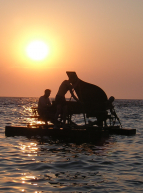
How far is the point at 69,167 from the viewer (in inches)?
347

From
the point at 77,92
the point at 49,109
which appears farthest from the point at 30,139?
the point at 77,92

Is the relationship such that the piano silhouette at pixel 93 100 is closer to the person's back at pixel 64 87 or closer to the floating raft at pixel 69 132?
the floating raft at pixel 69 132

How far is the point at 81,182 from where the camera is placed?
24.2 ft

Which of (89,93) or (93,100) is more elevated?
(89,93)

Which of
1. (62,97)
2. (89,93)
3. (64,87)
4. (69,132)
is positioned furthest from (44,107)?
(89,93)

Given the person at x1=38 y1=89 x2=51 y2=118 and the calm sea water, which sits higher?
the person at x1=38 y1=89 x2=51 y2=118

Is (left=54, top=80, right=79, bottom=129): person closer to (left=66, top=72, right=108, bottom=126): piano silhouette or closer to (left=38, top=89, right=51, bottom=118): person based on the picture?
(left=38, top=89, right=51, bottom=118): person

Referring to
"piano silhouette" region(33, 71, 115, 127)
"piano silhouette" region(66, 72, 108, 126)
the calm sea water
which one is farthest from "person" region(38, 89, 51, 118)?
"piano silhouette" region(66, 72, 108, 126)

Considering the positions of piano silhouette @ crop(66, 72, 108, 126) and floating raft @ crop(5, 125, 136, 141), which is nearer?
floating raft @ crop(5, 125, 136, 141)

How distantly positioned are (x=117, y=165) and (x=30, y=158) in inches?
99.2

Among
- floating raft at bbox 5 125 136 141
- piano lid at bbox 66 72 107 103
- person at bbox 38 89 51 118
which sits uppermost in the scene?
piano lid at bbox 66 72 107 103

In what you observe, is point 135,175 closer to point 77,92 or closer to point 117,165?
point 117,165

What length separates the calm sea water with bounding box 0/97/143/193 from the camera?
23.3 feet

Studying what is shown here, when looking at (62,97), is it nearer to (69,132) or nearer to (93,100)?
(69,132)
